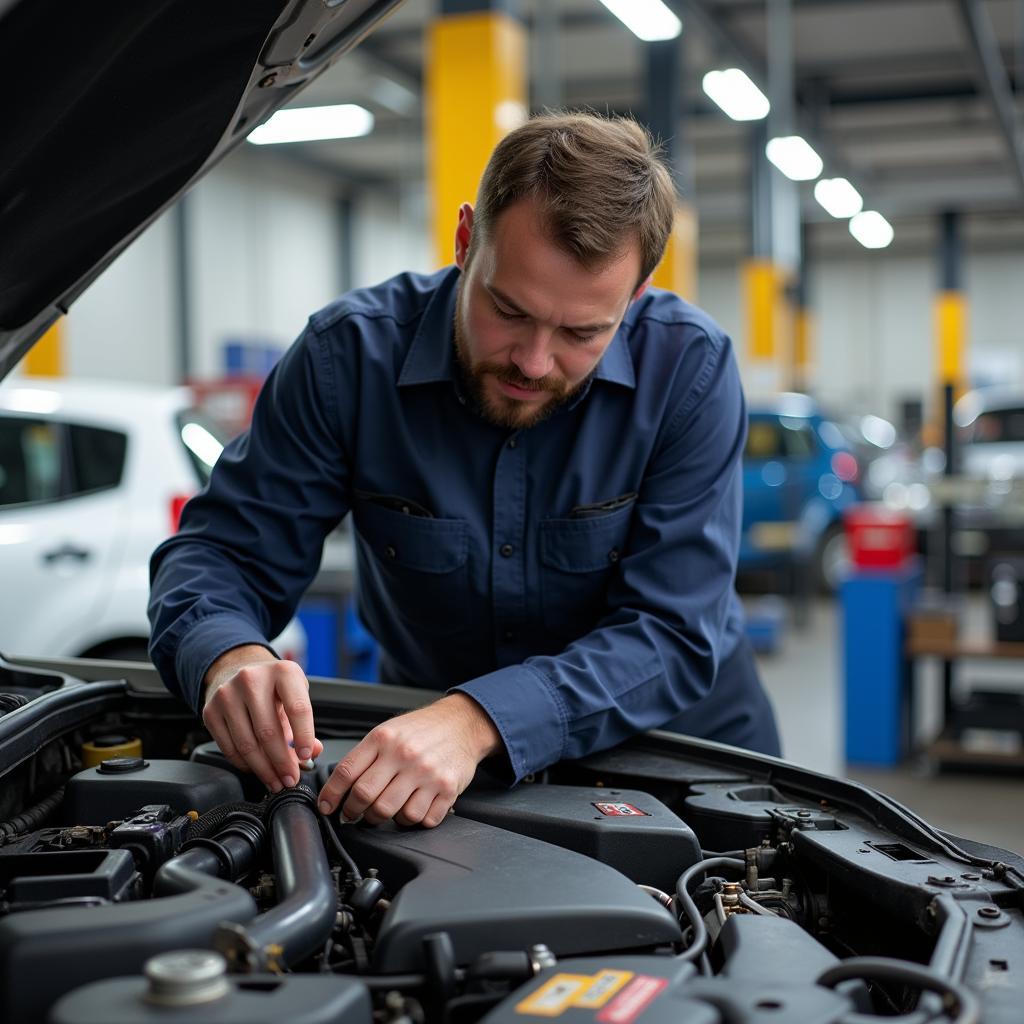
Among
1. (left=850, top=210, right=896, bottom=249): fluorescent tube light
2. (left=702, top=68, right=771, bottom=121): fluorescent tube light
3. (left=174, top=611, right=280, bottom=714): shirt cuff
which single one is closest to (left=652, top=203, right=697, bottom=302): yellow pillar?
(left=702, top=68, right=771, bottom=121): fluorescent tube light

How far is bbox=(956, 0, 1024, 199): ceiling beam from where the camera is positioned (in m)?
8.49

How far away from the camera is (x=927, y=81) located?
1158cm

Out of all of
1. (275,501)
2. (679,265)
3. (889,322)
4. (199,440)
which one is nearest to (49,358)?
(679,265)

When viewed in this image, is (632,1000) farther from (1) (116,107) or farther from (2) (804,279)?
(2) (804,279)

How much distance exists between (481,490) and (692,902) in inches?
28.9

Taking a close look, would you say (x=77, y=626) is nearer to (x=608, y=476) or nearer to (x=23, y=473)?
(x=23, y=473)

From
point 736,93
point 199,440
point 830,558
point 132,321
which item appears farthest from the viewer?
point 132,321

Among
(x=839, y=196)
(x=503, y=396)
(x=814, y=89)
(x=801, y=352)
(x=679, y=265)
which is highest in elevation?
(x=814, y=89)

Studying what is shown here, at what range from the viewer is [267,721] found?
133cm

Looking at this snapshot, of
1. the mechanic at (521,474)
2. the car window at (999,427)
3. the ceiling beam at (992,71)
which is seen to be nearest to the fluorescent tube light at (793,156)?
the ceiling beam at (992,71)

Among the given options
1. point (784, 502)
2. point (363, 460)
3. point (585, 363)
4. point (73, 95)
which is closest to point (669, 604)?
point (585, 363)

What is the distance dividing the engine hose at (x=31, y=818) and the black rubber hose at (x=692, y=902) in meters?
0.71

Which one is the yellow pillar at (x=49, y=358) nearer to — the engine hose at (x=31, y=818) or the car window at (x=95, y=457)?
the car window at (x=95, y=457)

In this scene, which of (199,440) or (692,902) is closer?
(692,902)
